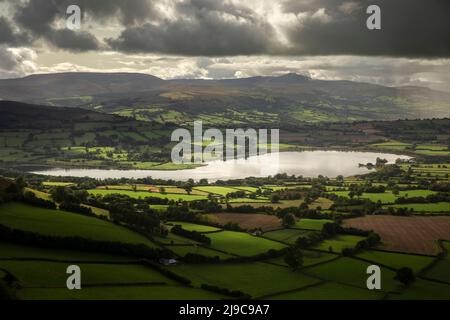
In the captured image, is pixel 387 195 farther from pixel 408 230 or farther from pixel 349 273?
pixel 349 273

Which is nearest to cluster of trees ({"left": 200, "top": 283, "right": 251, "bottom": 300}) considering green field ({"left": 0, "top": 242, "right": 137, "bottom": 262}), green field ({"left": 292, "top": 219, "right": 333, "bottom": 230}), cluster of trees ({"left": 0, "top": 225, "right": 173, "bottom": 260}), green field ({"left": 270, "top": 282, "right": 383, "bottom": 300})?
green field ({"left": 270, "top": 282, "right": 383, "bottom": 300})

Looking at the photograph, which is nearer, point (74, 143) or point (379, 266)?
point (379, 266)

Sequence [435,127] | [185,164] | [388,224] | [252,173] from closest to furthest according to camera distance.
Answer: [388,224] < [252,173] < [185,164] < [435,127]

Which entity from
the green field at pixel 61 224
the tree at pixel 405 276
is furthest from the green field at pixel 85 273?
the tree at pixel 405 276

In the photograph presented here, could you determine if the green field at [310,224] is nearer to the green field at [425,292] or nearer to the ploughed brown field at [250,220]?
the ploughed brown field at [250,220]

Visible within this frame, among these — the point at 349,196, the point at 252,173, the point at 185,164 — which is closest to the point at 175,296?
the point at 349,196

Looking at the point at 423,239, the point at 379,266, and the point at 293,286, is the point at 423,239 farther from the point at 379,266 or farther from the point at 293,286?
the point at 293,286

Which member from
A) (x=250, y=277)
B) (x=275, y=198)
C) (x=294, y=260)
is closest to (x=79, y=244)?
(x=250, y=277)

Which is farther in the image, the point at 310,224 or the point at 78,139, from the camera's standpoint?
the point at 78,139
